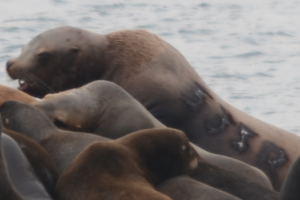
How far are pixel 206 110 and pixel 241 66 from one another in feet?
40.5

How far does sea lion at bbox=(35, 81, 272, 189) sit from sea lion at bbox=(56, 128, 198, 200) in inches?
29.5

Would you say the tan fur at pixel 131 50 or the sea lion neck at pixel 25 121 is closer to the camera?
the sea lion neck at pixel 25 121

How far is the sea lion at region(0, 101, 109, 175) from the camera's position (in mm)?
5219

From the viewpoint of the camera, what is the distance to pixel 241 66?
65.9 feet

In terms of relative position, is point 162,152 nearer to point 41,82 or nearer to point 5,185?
point 5,185

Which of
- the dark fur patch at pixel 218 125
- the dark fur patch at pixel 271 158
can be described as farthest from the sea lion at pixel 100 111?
the dark fur patch at pixel 271 158

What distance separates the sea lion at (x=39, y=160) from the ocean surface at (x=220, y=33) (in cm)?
913

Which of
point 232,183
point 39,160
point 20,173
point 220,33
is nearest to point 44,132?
point 39,160

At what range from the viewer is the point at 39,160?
4.92 metres

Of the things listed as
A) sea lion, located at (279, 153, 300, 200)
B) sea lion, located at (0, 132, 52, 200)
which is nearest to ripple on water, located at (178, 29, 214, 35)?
sea lion, located at (279, 153, 300, 200)

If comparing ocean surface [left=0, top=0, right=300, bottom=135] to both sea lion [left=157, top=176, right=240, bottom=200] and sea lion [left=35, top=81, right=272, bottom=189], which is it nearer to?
sea lion [left=35, top=81, right=272, bottom=189]

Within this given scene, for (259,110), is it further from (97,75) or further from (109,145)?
(109,145)

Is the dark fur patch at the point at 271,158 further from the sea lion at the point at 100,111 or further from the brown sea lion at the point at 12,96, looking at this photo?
the brown sea lion at the point at 12,96

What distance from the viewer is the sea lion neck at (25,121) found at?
17.7ft
